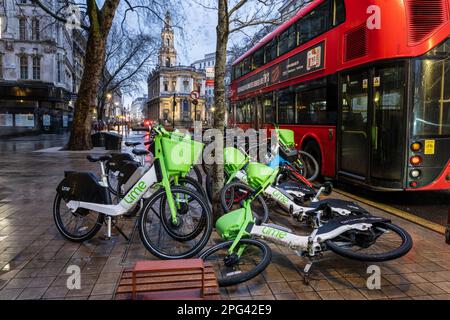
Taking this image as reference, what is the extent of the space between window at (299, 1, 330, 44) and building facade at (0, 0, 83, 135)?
3378 cm

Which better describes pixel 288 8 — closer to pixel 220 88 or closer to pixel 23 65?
pixel 220 88

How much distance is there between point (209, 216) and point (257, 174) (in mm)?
1462

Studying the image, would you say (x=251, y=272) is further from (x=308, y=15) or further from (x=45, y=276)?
(x=308, y=15)

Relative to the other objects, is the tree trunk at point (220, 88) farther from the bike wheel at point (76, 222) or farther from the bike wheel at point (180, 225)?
the bike wheel at point (76, 222)

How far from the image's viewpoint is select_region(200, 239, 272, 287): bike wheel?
336 cm

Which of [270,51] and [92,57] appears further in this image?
[92,57]

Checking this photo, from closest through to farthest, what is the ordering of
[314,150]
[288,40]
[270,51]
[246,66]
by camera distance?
1. [314,150]
2. [288,40]
3. [270,51]
4. [246,66]

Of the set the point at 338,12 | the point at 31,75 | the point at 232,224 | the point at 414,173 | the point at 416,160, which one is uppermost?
the point at 31,75

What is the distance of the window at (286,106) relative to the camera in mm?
10461

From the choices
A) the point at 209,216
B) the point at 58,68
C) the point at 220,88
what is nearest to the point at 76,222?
the point at 209,216

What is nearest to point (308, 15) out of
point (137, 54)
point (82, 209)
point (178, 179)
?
point (178, 179)

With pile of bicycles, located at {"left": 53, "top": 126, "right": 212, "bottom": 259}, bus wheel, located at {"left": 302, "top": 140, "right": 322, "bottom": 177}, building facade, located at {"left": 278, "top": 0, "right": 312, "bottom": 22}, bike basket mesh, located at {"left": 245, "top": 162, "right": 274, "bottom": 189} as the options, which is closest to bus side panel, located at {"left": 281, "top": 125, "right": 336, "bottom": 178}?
bus wheel, located at {"left": 302, "top": 140, "right": 322, "bottom": 177}

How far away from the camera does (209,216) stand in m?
4.12

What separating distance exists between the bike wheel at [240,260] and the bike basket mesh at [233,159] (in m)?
2.24
